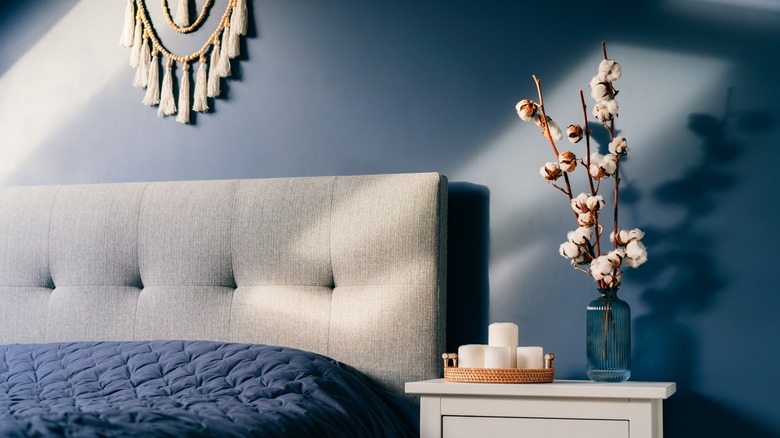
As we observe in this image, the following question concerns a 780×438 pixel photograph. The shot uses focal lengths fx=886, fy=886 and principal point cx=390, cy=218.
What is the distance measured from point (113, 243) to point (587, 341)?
4.38ft

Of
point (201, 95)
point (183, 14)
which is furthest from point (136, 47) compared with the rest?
point (201, 95)

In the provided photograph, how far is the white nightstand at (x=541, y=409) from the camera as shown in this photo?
1814 mm

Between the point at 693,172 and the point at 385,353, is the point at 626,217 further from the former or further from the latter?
the point at 385,353

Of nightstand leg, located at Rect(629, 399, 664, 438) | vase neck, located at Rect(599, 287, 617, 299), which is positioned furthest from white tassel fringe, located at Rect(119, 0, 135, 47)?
nightstand leg, located at Rect(629, 399, 664, 438)

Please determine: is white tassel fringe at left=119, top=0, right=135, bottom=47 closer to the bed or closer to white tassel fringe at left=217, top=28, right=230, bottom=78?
white tassel fringe at left=217, top=28, right=230, bottom=78

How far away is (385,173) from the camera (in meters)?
2.46

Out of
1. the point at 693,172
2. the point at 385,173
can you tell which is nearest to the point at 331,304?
the point at 385,173

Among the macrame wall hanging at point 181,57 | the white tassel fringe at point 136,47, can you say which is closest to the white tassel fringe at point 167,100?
the macrame wall hanging at point 181,57

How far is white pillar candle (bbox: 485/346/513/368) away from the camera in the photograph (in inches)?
76.9

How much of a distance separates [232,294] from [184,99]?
2.12 feet

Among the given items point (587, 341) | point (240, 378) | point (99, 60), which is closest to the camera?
point (240, 378)

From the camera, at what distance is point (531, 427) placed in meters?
1.87

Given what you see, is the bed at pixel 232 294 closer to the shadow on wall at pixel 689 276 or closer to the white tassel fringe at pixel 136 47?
the white tassel fringe at pixel 136 47

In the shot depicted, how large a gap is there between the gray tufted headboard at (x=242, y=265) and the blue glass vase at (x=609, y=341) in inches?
15.2
